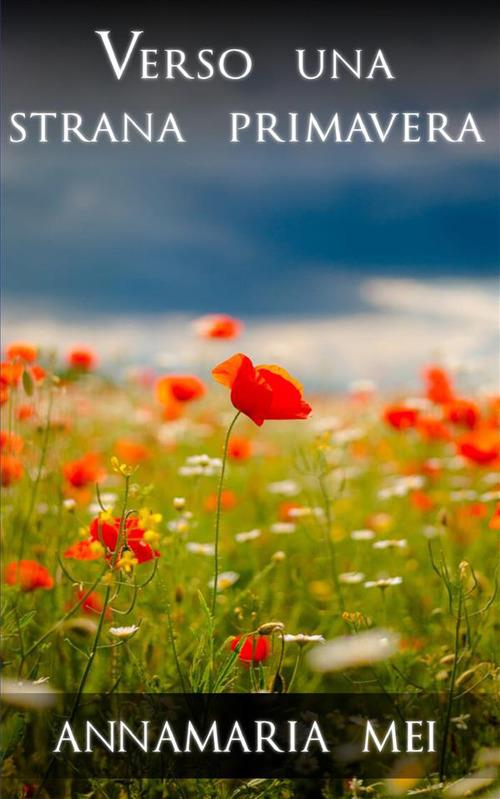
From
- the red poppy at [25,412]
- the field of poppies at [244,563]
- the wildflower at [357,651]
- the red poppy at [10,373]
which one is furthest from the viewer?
the red poppy at [25,412]

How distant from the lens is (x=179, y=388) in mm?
3209

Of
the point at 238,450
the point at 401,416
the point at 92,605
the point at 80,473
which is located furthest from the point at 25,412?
the point at 401,416

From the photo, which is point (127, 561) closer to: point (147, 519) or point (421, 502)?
point (147, 519)

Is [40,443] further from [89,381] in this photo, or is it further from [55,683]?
[89,381]

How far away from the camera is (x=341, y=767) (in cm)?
193

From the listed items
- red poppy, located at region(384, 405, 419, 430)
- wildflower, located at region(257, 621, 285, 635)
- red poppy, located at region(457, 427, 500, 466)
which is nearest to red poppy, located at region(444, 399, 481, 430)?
red poppy, located at region(384, 405, 419, 430)

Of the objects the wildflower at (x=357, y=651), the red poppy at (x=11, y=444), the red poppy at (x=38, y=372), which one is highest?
the red poppy at (x=38, y=372)

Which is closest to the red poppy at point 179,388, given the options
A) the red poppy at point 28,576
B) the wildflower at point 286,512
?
the wildflower at point 286,512

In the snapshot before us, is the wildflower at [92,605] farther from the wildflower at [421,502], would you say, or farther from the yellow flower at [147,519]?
the wildflower at [421,502]

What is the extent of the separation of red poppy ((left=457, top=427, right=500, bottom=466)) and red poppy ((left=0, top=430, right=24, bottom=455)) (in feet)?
4.90

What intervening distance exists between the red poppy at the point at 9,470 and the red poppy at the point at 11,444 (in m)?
0.05

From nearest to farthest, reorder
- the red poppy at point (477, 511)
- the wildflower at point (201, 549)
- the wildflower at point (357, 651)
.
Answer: the wildflower at point (357, 651) < the wildflower at point (201, 549) < the red poppy at point (477, 511)

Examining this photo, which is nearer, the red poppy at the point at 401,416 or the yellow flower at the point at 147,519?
the yellow flower at the point at 147,519

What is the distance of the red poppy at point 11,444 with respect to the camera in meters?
2.08
